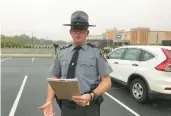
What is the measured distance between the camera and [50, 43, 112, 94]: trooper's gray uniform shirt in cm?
243

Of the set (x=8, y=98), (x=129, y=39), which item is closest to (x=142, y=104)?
(x=8, y=98)

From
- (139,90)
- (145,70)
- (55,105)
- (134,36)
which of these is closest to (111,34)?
(134,36)

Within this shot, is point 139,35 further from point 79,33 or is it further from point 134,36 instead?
point 79,33

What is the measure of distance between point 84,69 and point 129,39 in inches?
2282

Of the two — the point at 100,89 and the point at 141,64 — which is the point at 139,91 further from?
the point at 100,89

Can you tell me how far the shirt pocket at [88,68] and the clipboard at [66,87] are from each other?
271mm

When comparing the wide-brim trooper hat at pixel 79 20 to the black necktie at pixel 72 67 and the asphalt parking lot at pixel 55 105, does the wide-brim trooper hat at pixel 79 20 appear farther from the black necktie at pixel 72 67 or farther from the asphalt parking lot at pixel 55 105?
the asphalt parking lot at pixel 55 105

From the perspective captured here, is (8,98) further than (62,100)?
Yes

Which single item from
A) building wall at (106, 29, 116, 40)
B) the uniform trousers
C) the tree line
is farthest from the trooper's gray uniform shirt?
building wall at (106, 29, 116, 40)

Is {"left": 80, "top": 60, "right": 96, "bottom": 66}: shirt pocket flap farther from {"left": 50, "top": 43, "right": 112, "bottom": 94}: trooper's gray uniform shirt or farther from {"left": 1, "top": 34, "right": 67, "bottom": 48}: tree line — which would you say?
{"left": 1, "top": 34, "right": 67, "bottom": 48}: tree line

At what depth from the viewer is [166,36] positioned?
201 feet

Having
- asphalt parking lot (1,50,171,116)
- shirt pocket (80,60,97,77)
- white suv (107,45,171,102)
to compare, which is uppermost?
shirt pocket (80,60,97,77)

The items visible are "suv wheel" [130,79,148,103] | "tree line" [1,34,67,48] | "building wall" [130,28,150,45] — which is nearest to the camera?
"suv wheel" [130,79,148,103]

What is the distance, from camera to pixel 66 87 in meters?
2.18
